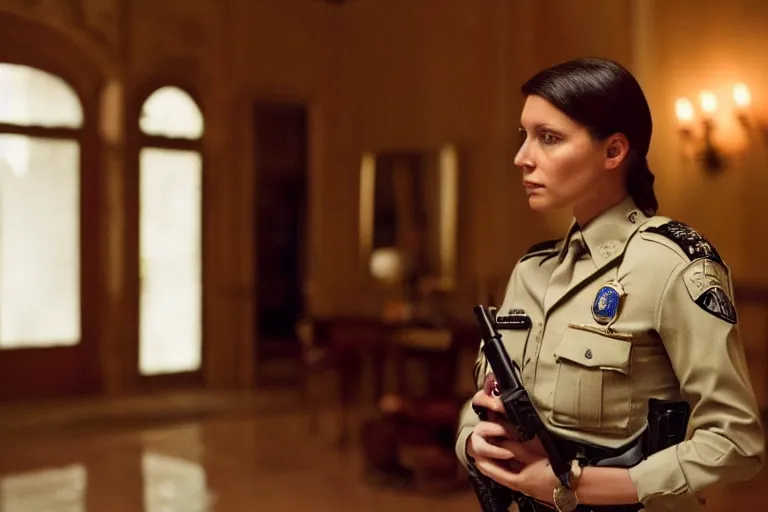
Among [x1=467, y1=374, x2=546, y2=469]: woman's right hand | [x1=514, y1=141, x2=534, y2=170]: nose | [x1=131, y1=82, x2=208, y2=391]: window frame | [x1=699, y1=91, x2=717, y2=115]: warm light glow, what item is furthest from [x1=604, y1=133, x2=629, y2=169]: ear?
[x1=131, y1=82, x2=208, y2=391]: window frame

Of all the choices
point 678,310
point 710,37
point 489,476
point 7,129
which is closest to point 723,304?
point 678,310

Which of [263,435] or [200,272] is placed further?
[200,272]

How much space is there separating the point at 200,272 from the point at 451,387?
2.64 m

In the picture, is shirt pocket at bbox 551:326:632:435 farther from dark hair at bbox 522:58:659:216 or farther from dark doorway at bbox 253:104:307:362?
dark doorway at bbox 253:104:307:362

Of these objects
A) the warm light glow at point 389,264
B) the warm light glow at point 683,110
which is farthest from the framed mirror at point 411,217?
the warm light glow at point 683,110

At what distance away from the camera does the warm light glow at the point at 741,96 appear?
5055mm

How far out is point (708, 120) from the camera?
500 cm

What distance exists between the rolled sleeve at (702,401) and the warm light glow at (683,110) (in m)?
4.25

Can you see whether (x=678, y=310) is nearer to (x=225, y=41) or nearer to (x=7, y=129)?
(x=7, y=129)

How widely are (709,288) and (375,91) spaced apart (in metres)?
6.23

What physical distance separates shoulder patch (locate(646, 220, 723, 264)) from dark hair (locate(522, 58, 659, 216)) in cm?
12

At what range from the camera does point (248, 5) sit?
6.97 metres

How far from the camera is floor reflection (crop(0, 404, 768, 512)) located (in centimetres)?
402

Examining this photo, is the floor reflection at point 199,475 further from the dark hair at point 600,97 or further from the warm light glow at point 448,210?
the dark hair at point 600,97
